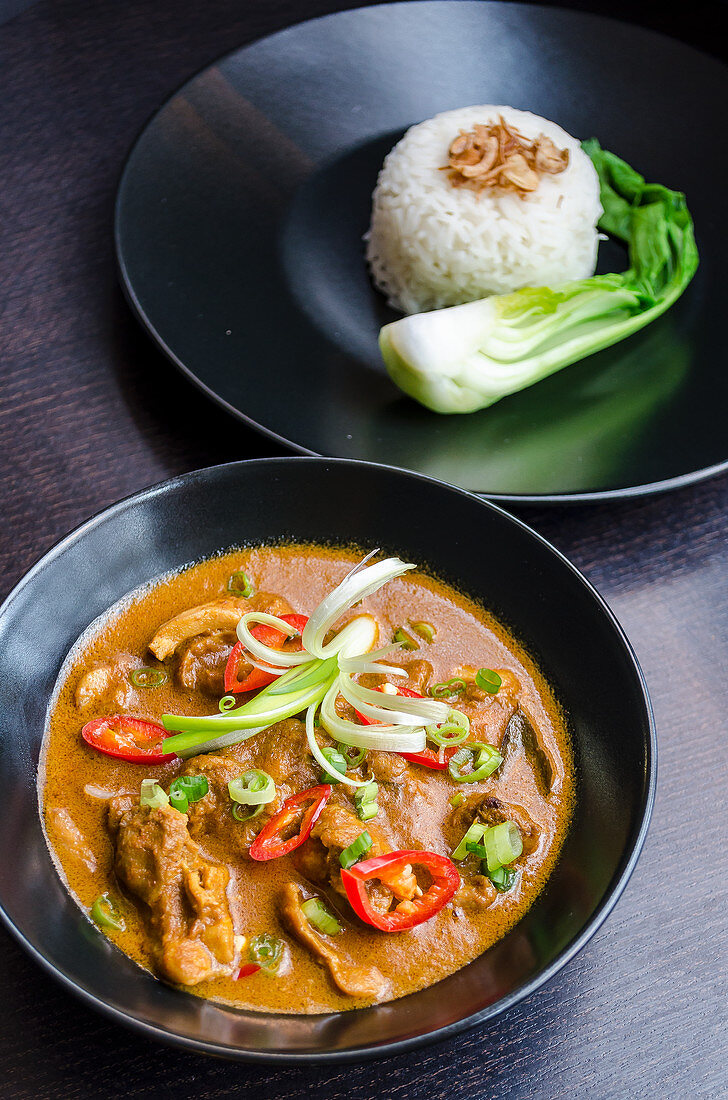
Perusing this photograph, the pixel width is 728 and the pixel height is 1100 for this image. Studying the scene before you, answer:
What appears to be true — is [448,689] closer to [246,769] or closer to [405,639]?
[405,639]

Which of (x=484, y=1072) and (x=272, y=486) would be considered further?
(x=272, y=486)

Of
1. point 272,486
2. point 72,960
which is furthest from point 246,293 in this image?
point 72,960

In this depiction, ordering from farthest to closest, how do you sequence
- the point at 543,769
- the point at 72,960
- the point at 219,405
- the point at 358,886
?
the point at 219,405, the point at 543,769, the point at 358,886, the point at 72,960

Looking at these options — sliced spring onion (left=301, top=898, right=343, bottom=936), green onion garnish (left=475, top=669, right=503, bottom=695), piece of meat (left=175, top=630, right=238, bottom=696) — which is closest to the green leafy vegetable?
green onion garnish (left=475, top=669, right=503, bottom=695)

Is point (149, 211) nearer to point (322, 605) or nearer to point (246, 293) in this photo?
point (246, 293)

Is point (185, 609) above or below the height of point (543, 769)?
above

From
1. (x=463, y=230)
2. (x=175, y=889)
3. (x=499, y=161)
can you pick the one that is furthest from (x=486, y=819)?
(x=499, y=161)
